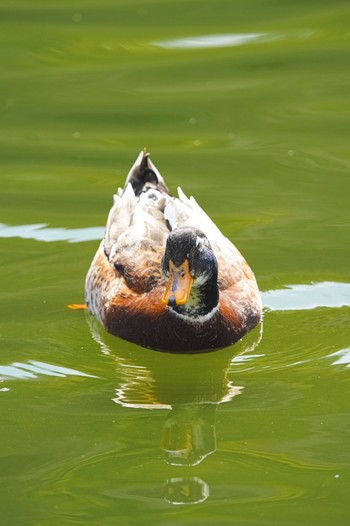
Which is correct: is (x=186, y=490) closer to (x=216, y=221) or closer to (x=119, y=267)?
(x=119, y=267)

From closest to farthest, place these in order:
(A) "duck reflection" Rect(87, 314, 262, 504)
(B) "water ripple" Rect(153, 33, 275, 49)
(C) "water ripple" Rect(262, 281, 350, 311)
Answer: (A) "duck reflection" Rect(87, 314, 262, 504) → (C) "water ripple" Rect(262, 281, 350, 311) → (B) "water ripple" Rect(153, 33, 275, 49)

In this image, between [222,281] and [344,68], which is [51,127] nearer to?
[344,68]

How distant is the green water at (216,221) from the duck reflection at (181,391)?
0.02 meters

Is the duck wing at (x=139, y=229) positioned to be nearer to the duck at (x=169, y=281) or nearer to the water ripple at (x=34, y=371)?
→ the duck at (x=169, y=281)

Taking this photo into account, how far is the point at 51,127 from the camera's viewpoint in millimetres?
13062

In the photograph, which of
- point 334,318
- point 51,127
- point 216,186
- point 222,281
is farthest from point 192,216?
point 51,127

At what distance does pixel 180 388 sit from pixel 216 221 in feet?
9.51

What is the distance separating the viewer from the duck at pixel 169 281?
27.3 feet

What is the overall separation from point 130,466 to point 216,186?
4.87m

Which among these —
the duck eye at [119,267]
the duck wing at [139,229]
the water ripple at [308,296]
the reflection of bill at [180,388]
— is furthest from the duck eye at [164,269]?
the water ripple at [308,296]

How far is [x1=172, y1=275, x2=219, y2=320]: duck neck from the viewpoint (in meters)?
8.52

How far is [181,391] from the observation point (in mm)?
8031

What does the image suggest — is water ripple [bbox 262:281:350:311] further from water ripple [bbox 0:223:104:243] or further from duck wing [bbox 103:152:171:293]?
water ripple [bbox 0:223:104:243]

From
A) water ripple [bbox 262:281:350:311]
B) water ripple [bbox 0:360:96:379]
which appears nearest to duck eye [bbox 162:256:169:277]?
water ripple [bbox 0:360:96:379]
